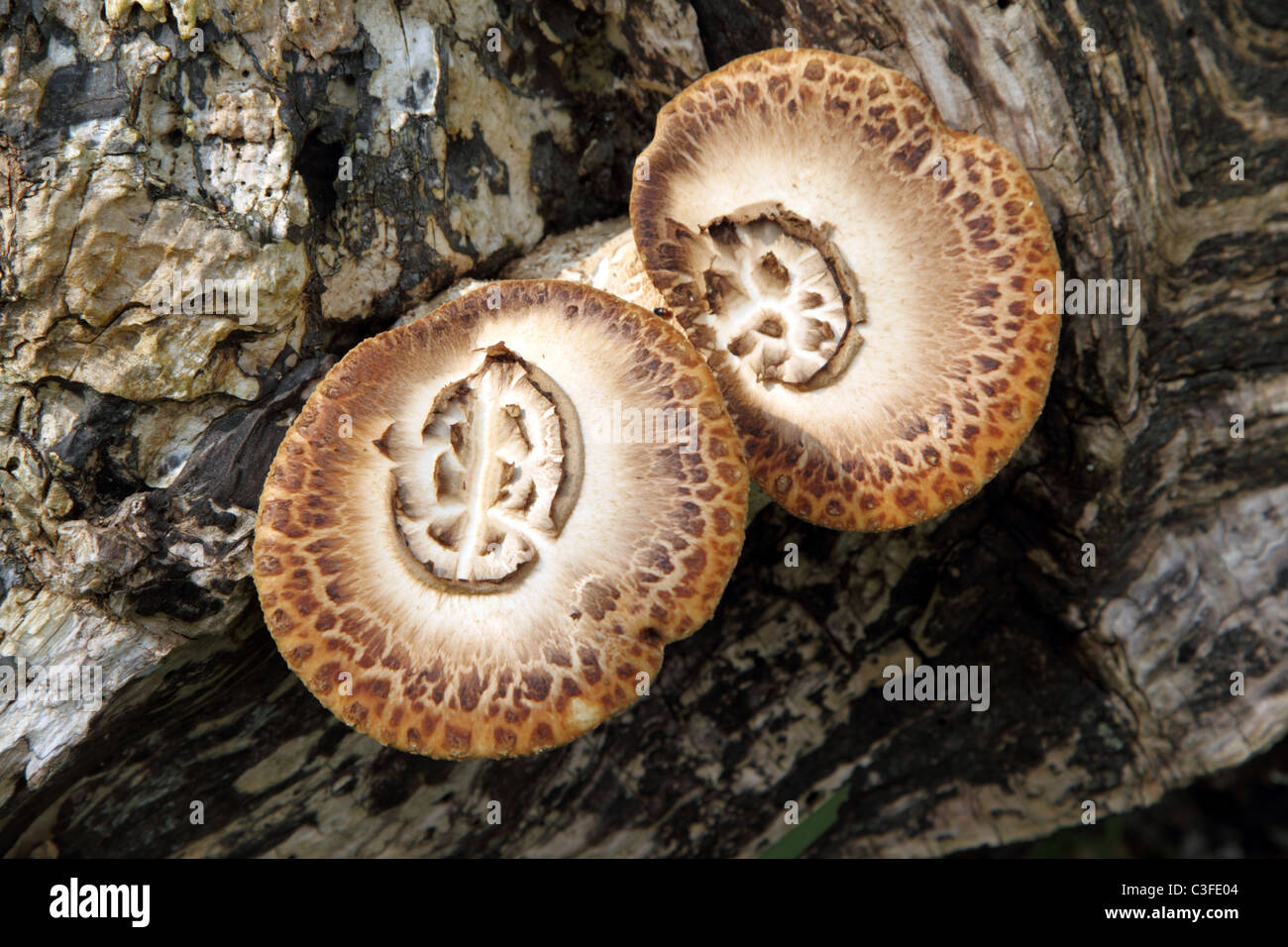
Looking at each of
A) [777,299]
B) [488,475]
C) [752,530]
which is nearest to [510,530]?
[488,475]

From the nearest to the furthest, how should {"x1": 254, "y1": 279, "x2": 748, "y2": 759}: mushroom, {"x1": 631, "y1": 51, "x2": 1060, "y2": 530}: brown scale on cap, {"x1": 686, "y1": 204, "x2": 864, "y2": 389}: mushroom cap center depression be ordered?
{"x1": 254, "y1": 279, "x2": 748, "y2": 759}: mushroom, {"x1": 631, "y1": 51, "x2": 1060, "y2": 530}: brown scale on cap, {"x1": 686, "y1": 204, "x2": 864, "y2": 389}: mushroom cap center depression

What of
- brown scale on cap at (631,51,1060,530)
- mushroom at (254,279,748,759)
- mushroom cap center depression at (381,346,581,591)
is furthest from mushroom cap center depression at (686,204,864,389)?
mushroom cap center depression at (381,346,581,591)

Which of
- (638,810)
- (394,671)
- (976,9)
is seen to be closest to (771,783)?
(638,810)

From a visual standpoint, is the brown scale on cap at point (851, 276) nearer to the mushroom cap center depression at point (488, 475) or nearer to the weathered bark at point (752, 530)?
the weathered bark at point (752, 530)

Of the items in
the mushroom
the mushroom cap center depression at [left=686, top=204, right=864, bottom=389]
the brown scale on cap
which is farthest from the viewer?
the mushroom cap center depression at [left=686, top=204, right=864, bottom=389]

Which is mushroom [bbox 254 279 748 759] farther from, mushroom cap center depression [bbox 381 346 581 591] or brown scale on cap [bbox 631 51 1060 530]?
brown scale on cap [bbox 631 51 1060 530]

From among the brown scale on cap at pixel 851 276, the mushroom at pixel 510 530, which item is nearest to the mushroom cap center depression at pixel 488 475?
the mushroom at pixel 510 530
